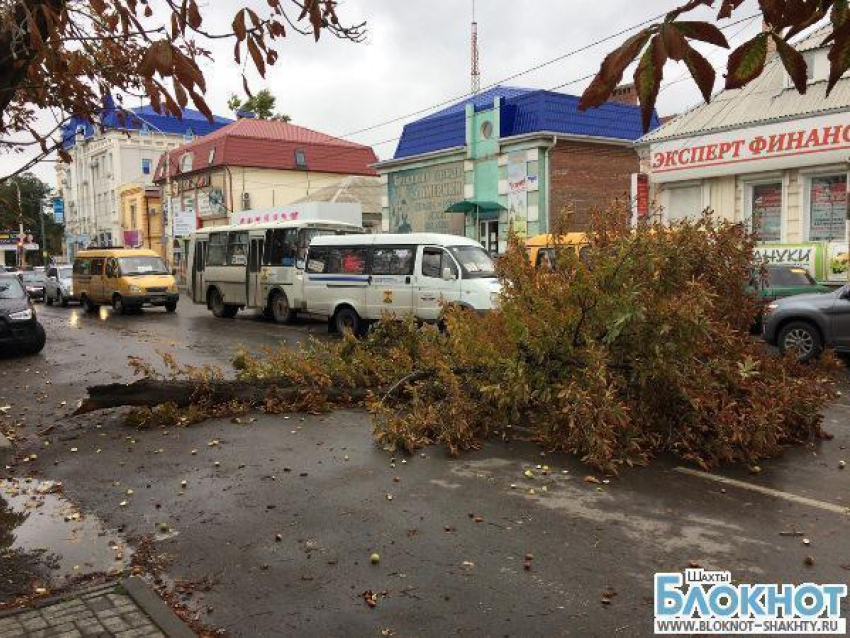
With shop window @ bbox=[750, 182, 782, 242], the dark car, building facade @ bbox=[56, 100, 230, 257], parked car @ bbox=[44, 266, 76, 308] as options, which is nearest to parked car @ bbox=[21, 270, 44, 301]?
parked car @ bbox=[44, 266, 76, 308]

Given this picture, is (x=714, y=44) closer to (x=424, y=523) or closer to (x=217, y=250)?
(x=424, y=523)

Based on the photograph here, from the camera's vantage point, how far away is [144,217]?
52.7 m

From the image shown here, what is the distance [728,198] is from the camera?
811 inches

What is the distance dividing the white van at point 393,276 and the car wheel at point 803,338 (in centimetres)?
491

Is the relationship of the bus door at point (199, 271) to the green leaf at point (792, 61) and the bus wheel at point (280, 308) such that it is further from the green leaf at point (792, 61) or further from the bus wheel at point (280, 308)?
the green leaf at point (792, 61)

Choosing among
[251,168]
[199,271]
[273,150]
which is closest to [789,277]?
[199,271]

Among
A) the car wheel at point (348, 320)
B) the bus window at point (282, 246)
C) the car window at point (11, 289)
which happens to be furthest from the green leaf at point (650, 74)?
the bus window at point (282, 246)

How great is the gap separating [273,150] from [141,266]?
20859 millimetres

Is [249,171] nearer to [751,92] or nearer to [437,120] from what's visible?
[437,120]

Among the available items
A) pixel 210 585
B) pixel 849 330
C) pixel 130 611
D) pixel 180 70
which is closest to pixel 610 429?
pixel 210 585

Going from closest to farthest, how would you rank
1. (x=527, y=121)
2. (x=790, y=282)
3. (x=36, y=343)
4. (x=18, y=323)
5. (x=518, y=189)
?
(x=18, y=323)
(x=36, y=343)
(x=790, y=282)
(x=527, y=121)
(x=518, y=189)

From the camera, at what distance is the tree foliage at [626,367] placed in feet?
20.9

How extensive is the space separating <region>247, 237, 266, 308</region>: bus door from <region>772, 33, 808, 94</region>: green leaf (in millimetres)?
18704

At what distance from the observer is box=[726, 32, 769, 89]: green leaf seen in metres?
2.09
